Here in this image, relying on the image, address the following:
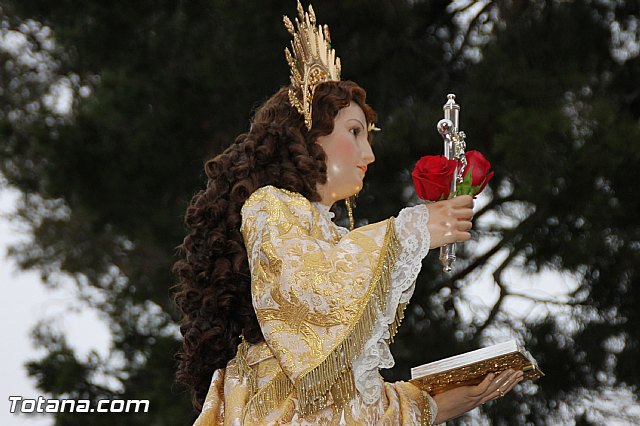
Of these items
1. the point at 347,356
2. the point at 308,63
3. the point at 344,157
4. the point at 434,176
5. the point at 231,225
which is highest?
the point at 308,63

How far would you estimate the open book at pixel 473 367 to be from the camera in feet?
9.05

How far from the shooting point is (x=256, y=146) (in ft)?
10.00

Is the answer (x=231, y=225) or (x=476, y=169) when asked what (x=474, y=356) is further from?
(x=231, y=225)

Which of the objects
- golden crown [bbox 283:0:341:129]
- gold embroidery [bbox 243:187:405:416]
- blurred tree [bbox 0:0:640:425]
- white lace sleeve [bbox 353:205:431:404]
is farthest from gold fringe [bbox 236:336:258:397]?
blurred tree [bbox 0:0:640:425]

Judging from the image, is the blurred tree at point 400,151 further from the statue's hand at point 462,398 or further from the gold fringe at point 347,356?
the gold fringe at point 347,356

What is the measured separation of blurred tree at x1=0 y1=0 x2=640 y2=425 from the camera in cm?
521

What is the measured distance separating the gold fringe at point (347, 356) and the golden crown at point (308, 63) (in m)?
0.56

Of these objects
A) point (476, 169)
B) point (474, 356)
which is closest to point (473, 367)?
point (474, 356)

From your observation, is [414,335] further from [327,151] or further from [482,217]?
[327,151]

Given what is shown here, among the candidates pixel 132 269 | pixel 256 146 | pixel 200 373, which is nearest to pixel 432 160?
pixel 256 146

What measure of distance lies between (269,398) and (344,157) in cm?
69

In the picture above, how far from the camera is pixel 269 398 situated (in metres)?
2.75

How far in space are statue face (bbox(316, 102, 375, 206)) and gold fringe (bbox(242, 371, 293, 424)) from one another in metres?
0.55

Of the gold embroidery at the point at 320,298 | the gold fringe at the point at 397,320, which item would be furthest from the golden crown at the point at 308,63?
the gold fringe at the point at 397,320
